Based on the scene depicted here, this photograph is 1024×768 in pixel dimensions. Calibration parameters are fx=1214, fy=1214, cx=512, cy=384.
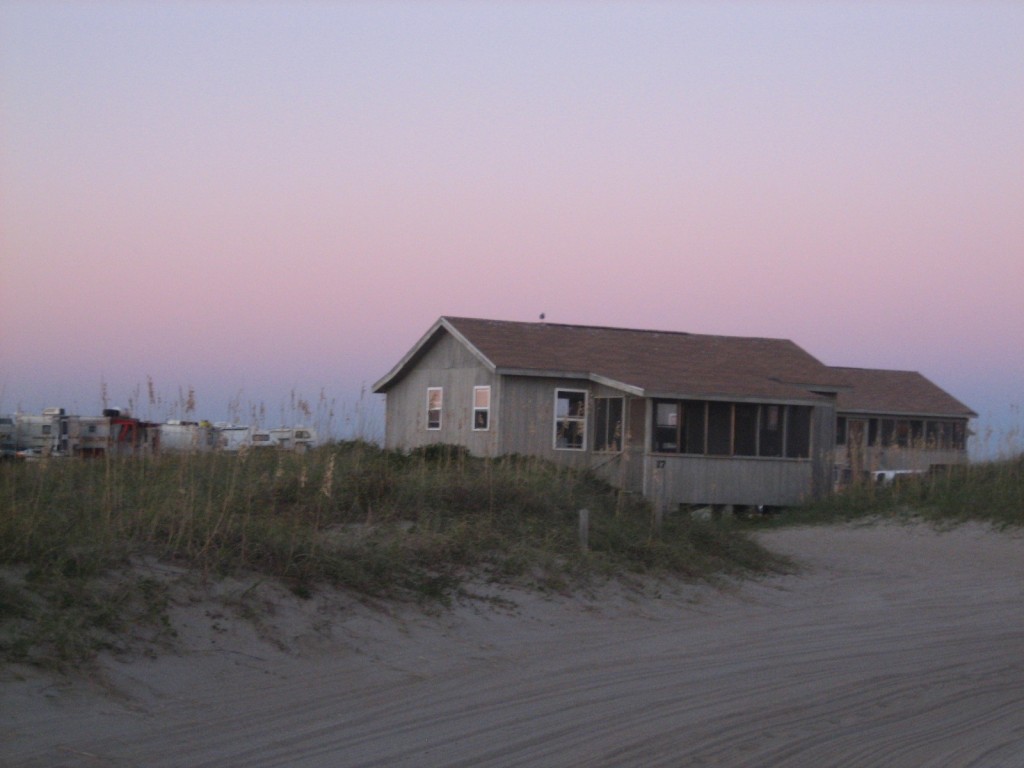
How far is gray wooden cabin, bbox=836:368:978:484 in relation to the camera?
1596 inches

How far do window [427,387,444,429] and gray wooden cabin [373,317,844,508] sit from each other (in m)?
0.03

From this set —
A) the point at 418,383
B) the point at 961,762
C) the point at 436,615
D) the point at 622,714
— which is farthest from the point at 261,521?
the point at 418,383

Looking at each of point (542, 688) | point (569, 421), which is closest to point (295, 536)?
point (542, 688)

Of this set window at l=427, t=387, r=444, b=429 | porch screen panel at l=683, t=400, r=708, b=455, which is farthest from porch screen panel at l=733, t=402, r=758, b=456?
window at l=427, t=387, r=444, b=429

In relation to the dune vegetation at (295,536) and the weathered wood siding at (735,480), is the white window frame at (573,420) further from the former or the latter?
the dune vegetation at (295,536)

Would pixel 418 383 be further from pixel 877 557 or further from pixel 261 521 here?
pixel 261 521

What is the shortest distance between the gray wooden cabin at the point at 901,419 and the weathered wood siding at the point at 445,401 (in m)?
14.0

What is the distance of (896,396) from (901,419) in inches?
48.0

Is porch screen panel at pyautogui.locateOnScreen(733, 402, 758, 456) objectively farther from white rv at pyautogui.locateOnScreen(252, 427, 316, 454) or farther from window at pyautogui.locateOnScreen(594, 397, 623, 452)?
white rv at pyautogui.locateOnScreen(252, 427, 316, 454)

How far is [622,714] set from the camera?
857 cm

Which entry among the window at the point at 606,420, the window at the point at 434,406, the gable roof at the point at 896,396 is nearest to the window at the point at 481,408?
the window at the point at 434,406

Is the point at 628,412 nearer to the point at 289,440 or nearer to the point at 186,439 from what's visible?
the point at 289,440

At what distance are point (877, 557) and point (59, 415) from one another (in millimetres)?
12728

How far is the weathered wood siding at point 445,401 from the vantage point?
1131 inches
